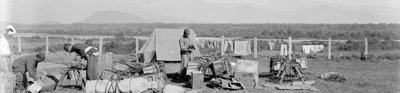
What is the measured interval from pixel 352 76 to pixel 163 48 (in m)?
7.09

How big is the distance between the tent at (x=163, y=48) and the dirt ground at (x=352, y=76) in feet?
1.33

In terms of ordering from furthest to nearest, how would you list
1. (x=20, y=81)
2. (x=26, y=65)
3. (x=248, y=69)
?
(x=248, y=69)
(x=20, y=81)
(x=26, y=65)

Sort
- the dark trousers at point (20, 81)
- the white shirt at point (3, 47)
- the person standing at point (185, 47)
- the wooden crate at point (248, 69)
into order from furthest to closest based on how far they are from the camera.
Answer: the person standing at point (185, 47) < the wooden crate at point (248, 69) < the dark trousers at point (20, 81) < the white shirt at point (3, 47)

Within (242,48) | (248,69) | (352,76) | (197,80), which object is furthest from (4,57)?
(242,48)

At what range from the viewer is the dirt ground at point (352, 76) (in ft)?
35.0

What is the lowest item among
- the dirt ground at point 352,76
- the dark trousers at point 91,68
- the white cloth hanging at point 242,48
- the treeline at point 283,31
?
the dirt ground at point 352,76

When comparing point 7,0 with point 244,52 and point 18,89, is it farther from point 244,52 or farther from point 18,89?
point 244,52

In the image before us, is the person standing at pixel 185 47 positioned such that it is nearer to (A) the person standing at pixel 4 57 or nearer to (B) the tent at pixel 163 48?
(A) the person standing at pixel 4 57

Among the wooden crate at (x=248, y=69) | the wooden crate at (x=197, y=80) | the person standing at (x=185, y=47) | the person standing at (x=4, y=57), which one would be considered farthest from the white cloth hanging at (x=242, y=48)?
the person standing at (x=4, y=57)

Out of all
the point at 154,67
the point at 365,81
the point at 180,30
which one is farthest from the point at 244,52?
the point at 154,67

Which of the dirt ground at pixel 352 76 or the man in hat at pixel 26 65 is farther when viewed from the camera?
the dirt ground at pixel 352 76

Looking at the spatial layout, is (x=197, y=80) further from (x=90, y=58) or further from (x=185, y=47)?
(x=90, y=58)

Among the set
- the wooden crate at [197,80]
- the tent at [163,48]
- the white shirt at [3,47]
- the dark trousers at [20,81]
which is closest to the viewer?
the white shirt at [3,47]

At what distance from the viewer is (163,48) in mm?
16609
